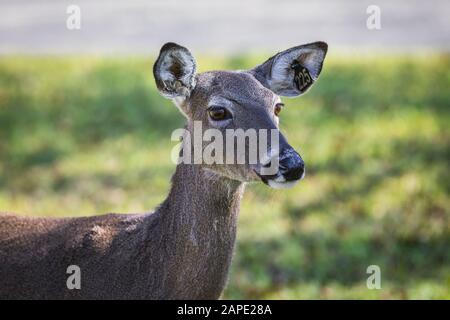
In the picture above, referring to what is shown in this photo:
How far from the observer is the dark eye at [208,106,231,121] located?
17.2 ft

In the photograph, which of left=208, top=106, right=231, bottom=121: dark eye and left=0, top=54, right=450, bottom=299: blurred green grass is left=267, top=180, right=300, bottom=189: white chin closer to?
left=208, top=106, right=231, bottom=121: dark eye

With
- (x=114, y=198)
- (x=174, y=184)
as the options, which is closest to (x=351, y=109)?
(x=114, y=198)

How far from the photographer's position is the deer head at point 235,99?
16.3ft

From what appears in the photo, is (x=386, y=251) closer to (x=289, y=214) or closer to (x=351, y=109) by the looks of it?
(x=289, y=214)

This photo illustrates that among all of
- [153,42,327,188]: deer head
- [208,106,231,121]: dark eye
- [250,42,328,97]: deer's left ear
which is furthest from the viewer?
[250,42,328,97]: deer's left ear

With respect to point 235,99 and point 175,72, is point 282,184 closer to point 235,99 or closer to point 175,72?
point 235,99

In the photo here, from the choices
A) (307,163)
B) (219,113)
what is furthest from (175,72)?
(307,163)

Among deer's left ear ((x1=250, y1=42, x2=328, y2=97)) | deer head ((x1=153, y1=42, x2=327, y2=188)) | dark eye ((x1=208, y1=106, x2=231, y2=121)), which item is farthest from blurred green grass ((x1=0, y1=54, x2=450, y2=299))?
dark eye ((x1=208, y1=106, x2=231, y2=121))

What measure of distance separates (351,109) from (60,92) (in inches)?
141

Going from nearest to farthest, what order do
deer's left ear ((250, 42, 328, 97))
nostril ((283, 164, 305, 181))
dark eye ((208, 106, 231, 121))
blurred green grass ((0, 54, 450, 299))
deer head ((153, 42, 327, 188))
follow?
nostril ((283, 164, 305, 181)) < deer head ((153, 42, 327, 188)) < dark eye ((208, 106, 231, 121)) < deer's left ear ((250, 42, 328, 97)) < blurred green grass ((0, 54, 450, 299))

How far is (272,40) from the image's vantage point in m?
12.9

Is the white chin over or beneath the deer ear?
beneath

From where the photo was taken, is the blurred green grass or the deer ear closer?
the deer ear

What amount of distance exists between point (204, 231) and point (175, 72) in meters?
1.00
